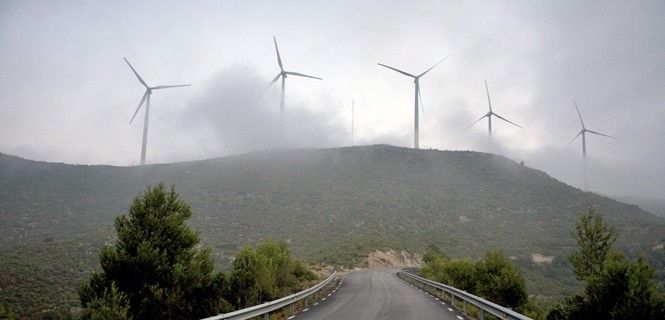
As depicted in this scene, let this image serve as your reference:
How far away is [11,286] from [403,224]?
205 feet

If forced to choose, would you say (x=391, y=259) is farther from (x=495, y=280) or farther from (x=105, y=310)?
(x=105, y=310)

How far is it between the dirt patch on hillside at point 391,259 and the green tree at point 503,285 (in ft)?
134

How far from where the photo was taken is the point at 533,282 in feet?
188

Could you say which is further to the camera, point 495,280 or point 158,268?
point 495,280

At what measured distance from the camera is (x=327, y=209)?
88.1m

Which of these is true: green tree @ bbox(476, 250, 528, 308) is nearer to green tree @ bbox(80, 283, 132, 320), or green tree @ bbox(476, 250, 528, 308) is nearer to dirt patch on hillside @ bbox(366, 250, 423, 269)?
green tree @ bbox(80, 283, 132, 320)

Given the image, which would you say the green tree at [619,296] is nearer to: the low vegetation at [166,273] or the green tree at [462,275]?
the low vegetation at [166,273]

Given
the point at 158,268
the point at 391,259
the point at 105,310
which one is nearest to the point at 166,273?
the point at 158,268

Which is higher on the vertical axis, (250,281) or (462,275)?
(250,281)

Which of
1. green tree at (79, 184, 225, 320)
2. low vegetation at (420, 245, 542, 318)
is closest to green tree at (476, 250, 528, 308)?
low vegetation at (420, 245, 542, 318)

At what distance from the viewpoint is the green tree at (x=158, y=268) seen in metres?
15.7

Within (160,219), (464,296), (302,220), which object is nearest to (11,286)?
(160,219)

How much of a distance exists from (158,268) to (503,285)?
584 inches

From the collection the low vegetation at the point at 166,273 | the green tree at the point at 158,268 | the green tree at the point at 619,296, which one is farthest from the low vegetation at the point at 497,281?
the green tree at the point at 158,268
